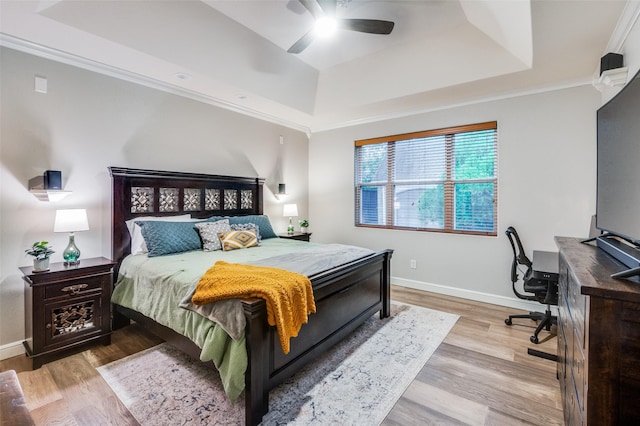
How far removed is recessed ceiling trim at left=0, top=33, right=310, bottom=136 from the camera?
2.59m

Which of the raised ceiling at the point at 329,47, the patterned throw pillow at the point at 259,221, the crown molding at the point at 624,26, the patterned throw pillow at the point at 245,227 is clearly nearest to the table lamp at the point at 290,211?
the patterned throw pillow at the point at 259,221

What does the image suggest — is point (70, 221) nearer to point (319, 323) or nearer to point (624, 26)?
point (319, 323)

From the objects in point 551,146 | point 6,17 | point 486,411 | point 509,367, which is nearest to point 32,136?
point 6,17

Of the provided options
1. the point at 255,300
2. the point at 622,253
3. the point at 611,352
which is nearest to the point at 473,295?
the point at 622,253

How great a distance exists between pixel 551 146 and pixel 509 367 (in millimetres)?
2552

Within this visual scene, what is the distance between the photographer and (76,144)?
9.68 ft

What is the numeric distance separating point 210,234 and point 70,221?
4.10 feet

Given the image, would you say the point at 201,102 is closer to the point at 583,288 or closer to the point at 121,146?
the point at 121,146

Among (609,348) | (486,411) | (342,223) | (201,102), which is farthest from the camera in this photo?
(342,223)

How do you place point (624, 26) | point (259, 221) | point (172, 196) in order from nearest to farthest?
1. point (624, 26)
2. point (172, 196)
3. point (259, 221)

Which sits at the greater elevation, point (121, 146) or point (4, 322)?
point (121, 146)

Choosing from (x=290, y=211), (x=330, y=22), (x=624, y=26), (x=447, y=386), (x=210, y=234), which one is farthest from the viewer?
(x=290, y=211)

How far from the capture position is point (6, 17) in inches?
89.0

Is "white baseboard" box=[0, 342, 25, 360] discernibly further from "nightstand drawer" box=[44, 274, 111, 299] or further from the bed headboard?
the bed headboard
